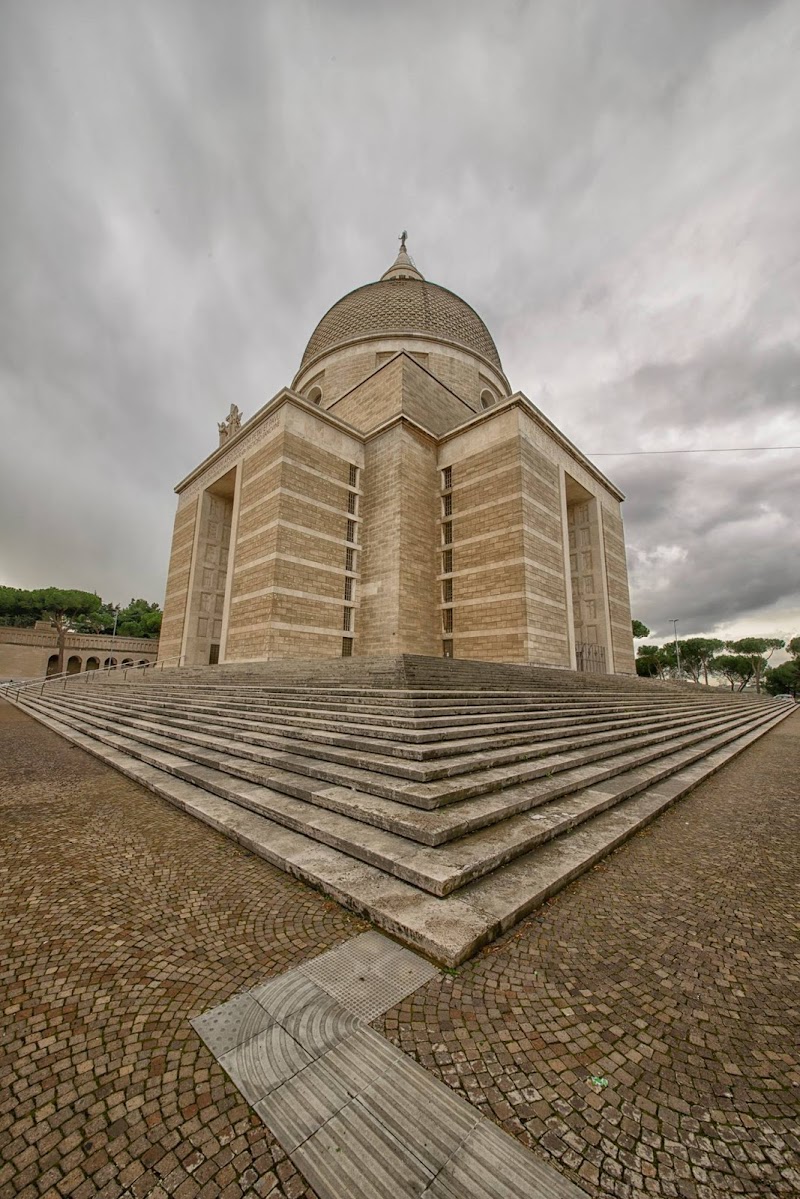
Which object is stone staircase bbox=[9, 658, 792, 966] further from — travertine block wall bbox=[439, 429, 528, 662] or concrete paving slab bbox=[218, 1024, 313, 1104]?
travertine block wall bbox=[439, 429, 528, 662]

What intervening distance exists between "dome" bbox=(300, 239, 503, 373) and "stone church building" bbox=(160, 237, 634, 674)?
4.63 meters

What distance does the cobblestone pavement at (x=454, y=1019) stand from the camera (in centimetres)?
137

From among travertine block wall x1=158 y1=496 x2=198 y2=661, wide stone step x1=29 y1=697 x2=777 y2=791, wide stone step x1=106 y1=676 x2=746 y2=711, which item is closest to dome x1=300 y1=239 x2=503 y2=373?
travertine block wall x1=158 y1=496 x2=198 y2=661

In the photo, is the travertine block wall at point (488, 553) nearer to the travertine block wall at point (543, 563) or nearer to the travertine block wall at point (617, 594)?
the travertine block wall at point (543, 563)

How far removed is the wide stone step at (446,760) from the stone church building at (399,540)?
910 cm

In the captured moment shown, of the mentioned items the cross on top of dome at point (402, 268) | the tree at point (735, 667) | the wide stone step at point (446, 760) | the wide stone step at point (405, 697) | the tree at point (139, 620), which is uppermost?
the cross on top of dome at point (402, 268)

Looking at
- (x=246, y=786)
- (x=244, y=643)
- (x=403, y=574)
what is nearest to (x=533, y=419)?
(x=403, y=574)

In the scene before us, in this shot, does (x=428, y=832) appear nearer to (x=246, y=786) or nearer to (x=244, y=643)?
(x=246, y=786)

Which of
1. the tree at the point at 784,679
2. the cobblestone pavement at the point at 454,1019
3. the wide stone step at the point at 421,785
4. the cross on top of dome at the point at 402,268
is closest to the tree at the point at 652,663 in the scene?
the tree at the point at 784,679

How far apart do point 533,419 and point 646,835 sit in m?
17.5

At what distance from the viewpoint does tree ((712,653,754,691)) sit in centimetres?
6264

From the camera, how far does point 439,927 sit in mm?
2438

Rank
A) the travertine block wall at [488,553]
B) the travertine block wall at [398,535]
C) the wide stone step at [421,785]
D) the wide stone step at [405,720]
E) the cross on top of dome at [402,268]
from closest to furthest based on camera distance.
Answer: the wide stone step at [421,785] → the wide stone step at [405,720] → the travertine block wall at [488,553] → the travertine block wall at [398,535] → the cross on top of dome at [402,268]

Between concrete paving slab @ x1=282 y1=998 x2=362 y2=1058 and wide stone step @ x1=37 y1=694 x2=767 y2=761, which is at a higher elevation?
wide stone step @ x1=37 y1=694 x2=767 y2=761
